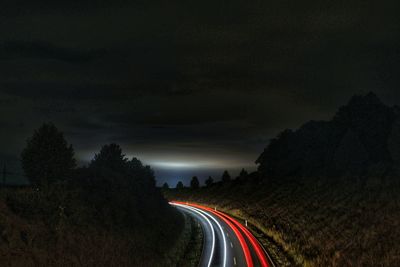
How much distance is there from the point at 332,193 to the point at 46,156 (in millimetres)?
40333

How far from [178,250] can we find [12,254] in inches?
810

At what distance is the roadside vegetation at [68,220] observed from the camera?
81.6 feet

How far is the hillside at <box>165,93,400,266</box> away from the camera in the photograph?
32.8 meters

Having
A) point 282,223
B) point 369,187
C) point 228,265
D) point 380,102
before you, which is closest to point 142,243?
point 228,265

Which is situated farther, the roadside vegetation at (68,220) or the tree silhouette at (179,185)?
the tree silhouette at (179,185)

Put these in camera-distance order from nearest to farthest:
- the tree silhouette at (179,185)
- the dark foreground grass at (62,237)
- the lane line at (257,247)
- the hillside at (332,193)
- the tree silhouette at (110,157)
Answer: the dark foreground grass at (62,237), the hillside at (332,193), the lane line at (257,247), the tree silhouette at (110,157), the tree silhouette at (179,185)

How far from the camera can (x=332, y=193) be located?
53156 mm

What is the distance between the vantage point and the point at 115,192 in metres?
40.7

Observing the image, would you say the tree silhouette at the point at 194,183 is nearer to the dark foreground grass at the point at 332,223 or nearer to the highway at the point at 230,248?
the dark foreground grass at the point at 332,223

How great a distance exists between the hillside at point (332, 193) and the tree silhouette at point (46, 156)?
21587 millimetres

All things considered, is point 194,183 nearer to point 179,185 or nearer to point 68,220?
point 179,185

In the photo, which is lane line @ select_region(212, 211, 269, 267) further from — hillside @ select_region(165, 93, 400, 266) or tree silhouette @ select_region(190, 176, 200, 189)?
tree silhouette @ select_region(190, 176, 200, 189)

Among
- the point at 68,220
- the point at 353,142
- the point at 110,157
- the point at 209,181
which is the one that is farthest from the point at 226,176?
the point at 68,220

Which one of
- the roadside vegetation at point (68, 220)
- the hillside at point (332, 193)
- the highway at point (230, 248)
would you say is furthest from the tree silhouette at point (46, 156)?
the hillside at point (332, 193)
